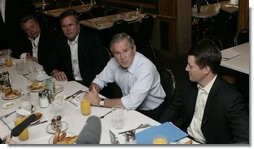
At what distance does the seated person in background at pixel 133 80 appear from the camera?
241 centimetres

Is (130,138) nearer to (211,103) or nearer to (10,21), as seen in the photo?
(211,103)

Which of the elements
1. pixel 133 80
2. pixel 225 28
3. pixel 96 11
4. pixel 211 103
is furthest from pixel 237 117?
pixel 96 11

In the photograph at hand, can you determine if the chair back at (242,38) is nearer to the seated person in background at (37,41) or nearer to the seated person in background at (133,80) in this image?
the seated person in background at (133,80)

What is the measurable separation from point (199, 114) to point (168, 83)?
56 centimetres

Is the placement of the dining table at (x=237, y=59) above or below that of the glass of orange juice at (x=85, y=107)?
above

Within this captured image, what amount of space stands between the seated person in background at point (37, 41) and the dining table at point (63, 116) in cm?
100

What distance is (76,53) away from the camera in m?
3.43

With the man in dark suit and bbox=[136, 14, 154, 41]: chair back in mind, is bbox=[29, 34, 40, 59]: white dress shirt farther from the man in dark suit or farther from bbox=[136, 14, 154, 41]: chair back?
bbox=[136, 14, 154, 41]: chair back

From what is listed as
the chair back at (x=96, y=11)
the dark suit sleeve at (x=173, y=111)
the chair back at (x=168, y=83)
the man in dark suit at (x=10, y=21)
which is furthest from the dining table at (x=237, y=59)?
the chair back at (x=96, y=11)

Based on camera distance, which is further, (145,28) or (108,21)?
(108,21)

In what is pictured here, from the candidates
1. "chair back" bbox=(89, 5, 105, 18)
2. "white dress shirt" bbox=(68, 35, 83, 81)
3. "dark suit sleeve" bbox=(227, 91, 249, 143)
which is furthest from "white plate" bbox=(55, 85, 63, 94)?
"chair back" bbox=(89, 5, 105, 18)

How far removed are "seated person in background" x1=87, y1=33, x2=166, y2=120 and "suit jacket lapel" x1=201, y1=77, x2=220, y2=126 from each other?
23.3 inches

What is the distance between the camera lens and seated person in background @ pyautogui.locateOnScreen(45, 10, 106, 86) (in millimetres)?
3299

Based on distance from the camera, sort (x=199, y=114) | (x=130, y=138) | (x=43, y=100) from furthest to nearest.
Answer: (x=43, y=100), (x=199, y=114), (x=130, y=138)
